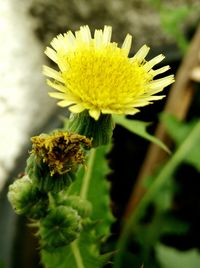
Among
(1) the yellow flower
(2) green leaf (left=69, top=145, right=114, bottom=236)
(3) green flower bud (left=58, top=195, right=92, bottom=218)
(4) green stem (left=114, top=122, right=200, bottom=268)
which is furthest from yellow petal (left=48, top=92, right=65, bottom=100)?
(4) green stem (left=114, top=122, right=200, bottom=268)

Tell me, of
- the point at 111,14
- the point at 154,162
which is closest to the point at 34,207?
the point at 154,162

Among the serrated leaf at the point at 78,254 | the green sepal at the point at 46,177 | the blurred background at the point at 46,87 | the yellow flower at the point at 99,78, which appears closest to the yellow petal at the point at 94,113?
the yellow flower at the point at 99,78

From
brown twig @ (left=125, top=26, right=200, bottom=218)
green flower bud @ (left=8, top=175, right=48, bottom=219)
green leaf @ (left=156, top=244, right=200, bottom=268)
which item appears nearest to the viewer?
green flower bud @ (left=8, top=175, right=48, bottom=219)

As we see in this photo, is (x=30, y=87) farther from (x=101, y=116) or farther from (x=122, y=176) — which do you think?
(x=101, y=116)

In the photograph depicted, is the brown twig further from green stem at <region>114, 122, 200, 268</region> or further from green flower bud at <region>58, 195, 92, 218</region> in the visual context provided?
green flower bud at <region>58, 195, 92, 218</region>

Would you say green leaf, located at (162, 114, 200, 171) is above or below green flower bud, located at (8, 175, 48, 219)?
above

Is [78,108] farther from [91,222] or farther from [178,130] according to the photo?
[178,130]
